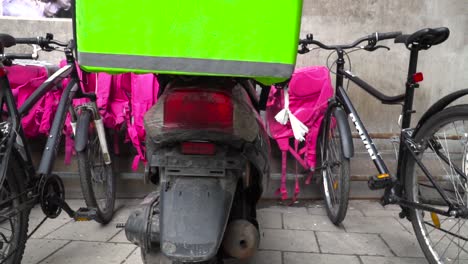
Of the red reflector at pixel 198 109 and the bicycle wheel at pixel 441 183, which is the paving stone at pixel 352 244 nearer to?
the bicycle wheel at pixel 441 183

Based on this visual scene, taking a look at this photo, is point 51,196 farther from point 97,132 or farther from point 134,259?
point 97,132

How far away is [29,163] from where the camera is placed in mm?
2490

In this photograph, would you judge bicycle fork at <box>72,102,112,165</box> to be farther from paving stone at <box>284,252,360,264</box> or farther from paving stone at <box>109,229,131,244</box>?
paving stone at <box>284,252,360,264</box>

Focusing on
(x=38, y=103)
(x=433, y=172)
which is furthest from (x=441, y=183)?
(x=38, y=103)

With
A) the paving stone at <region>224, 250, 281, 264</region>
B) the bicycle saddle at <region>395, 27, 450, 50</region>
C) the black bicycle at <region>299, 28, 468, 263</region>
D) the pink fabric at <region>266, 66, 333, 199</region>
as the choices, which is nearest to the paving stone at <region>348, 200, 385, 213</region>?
the pink fabric at <region>266, 66, 333, 199</region>

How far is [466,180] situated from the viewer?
7.43ft

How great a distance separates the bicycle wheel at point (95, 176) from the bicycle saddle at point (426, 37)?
95.9 inches

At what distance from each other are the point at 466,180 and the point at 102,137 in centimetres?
268

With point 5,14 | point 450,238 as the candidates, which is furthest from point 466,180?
point 5,14

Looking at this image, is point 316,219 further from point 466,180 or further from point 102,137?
point 102,137

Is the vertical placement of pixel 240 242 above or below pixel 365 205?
above

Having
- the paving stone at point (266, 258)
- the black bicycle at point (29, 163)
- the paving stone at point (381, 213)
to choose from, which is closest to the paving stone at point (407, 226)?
the paving stone at point (381, 213)

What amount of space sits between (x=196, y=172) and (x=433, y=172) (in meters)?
1.66

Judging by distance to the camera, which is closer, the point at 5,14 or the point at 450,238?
the point at 450,238
